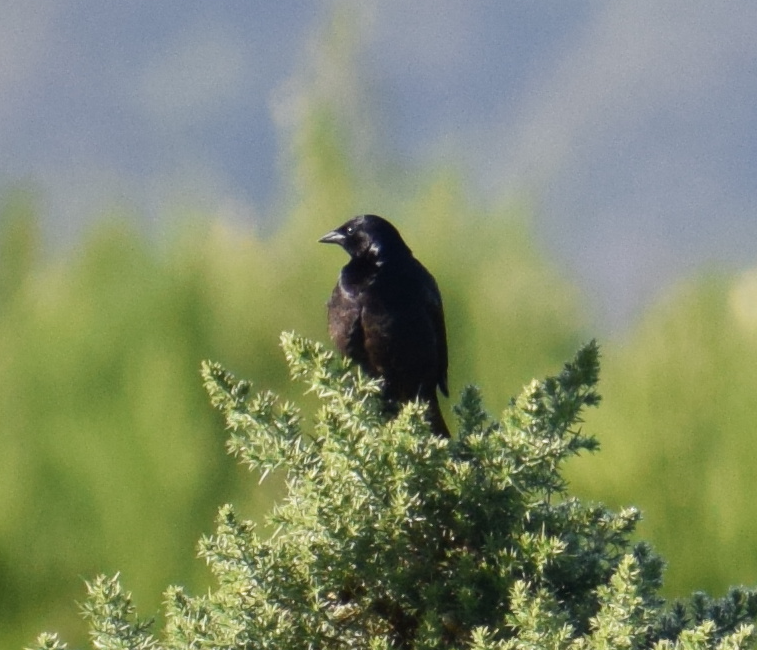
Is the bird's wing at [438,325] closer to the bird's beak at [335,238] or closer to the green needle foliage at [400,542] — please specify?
the bird's beak at [335,238]

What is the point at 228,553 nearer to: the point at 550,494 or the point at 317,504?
the point at 317,504

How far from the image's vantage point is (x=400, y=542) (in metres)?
1.60

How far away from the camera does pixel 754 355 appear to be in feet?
16.1

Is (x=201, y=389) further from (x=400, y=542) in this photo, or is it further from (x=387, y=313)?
(x=400, y=542)

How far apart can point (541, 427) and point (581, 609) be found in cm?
25

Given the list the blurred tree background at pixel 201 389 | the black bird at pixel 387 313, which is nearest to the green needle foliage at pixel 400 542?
the black bird at pixel 387 313

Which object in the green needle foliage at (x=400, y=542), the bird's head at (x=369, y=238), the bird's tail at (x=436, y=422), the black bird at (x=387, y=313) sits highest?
the bird's head at (x=369, y=238)

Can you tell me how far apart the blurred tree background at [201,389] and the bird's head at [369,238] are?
159cm

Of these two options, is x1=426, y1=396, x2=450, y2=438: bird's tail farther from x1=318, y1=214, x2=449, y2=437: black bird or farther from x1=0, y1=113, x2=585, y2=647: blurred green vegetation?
x1=0, y1=113, x2=585, y2=647: blurred green vegetation

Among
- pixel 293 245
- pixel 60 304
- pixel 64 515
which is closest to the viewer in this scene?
pixel 64 515

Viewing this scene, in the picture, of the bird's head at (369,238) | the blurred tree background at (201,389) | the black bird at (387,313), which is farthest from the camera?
the blurred tree background at (201,389)

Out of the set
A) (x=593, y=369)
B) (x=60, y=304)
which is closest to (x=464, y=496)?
(x=593, y=369)

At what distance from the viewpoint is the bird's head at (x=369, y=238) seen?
3.30 m

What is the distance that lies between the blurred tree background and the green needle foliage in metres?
3.04
